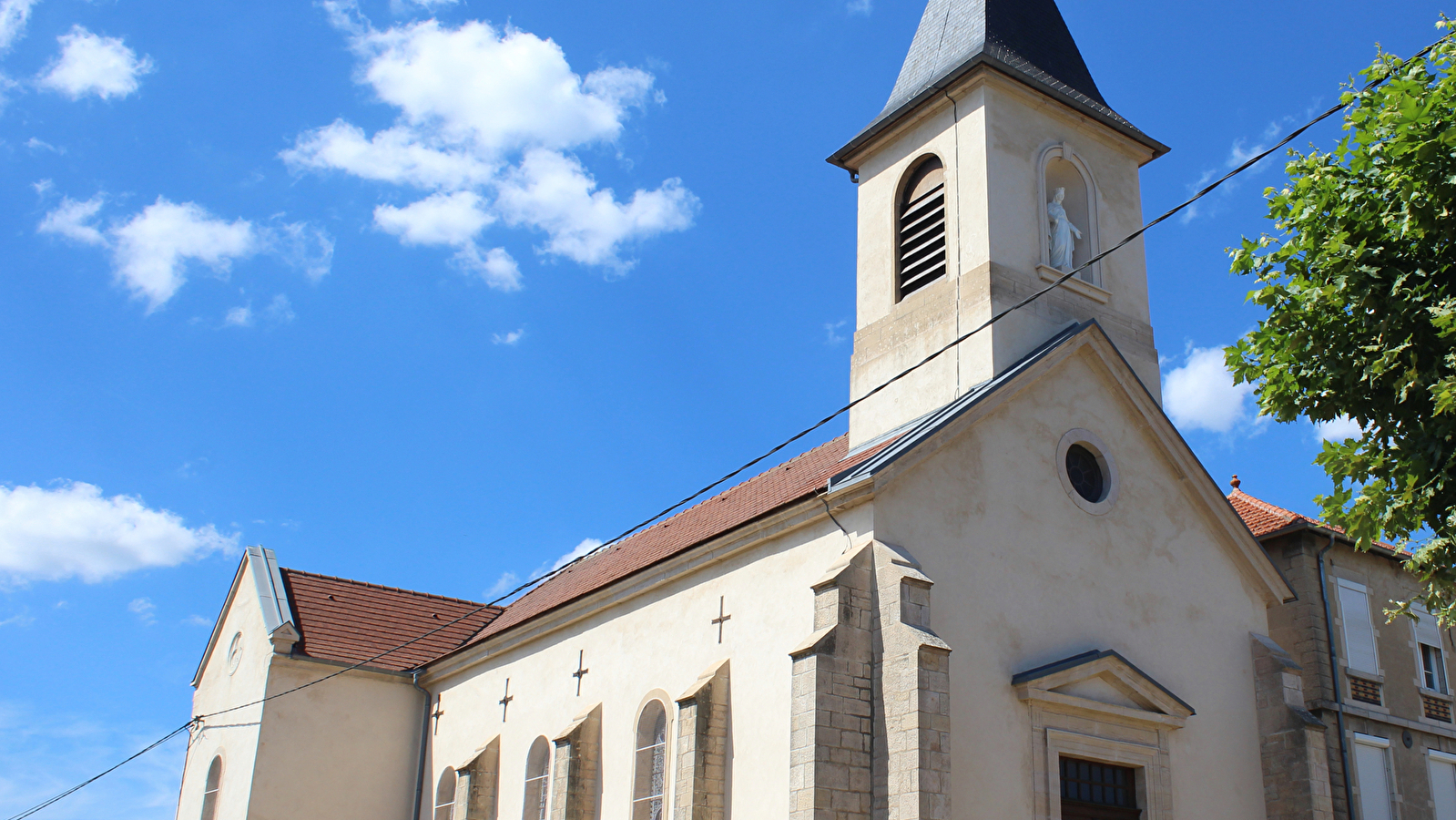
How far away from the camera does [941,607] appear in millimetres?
14977

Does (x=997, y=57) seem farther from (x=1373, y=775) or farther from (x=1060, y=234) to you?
(x=1373, y=775)

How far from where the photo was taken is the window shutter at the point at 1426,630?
22859 mm

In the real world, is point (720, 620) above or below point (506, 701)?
above

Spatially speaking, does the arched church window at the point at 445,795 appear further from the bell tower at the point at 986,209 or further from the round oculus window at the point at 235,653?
the bell tower at the point at 986,209

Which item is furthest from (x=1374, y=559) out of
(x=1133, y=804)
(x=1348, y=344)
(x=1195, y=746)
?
(x=1348, y=344)

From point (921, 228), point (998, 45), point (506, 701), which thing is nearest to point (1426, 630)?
point (921, 228)

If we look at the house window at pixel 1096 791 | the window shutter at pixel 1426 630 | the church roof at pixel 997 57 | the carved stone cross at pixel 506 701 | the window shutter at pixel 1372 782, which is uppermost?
the church roof at pixel 997 57

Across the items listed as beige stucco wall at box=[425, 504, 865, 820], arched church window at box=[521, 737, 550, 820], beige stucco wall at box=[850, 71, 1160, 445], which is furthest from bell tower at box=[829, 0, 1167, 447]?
arched church window at box=[521, 737, 550, 820]

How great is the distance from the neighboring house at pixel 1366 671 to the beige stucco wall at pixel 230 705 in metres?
19.5

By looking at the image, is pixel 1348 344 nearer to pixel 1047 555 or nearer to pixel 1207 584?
pixel 1047 555

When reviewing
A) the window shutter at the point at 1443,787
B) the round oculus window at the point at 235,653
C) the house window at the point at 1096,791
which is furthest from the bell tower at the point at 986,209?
the round oculus window at the point at 235,653

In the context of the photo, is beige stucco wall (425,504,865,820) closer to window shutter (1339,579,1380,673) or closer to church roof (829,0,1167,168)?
church roof (829,0,1167,168)

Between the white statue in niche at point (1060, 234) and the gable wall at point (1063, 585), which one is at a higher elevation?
the white statue in niche at point (1060, 234)

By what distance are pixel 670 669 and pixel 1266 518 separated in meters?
12.0
